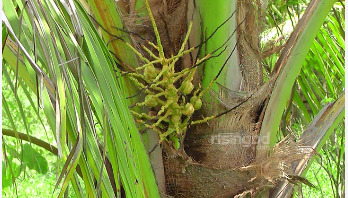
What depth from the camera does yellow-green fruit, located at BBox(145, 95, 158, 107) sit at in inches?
36.5

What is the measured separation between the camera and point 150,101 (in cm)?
94

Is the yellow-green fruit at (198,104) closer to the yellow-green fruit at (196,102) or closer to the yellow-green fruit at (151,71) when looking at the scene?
the yellow-green fruit at (196,102)

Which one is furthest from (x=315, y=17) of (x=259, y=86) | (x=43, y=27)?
(x=43, y=27)

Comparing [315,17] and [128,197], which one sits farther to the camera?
[315,17]

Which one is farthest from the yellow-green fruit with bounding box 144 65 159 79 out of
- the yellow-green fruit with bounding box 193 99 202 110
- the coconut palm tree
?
the yellow-green fruit with bounding box 193 99 202 110

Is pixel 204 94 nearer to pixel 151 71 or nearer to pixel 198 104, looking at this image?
pixel 198 104

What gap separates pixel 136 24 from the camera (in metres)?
1.02

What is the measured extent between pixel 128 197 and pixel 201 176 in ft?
1.13

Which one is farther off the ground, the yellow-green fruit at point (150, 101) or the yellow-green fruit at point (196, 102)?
the yellow-green fruit at point (150, 101)

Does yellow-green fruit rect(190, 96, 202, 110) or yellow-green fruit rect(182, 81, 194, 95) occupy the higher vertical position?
yellow-green fruit rect(182, 81, 194, 95)

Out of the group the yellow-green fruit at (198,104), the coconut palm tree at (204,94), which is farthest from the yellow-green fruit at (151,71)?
the yellow-green fruit at (198,104)

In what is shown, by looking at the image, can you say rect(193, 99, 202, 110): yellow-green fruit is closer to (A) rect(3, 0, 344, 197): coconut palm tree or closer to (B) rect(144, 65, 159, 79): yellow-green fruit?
(A) rect(3, 0, 344, 197): coconut palm tree

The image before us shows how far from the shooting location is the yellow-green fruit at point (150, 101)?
93 centimetres

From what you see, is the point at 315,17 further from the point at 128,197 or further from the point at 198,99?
the point at 128,197
